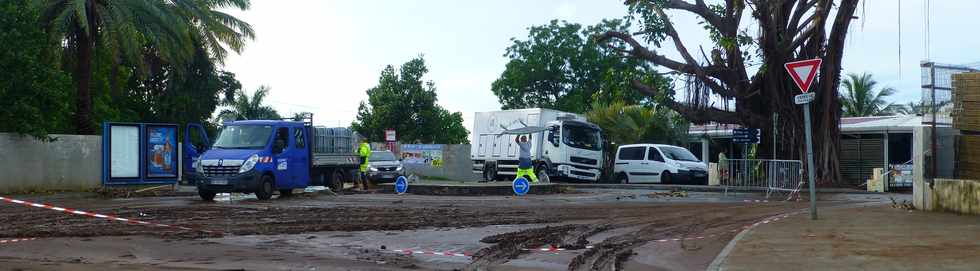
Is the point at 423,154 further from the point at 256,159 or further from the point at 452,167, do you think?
the point at 256,159

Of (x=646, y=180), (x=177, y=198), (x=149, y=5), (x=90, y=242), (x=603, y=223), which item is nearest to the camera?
(x=90, y=242)

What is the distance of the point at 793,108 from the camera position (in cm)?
2836

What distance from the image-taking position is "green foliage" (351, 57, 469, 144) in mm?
52750

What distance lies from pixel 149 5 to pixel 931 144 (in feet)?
73.0

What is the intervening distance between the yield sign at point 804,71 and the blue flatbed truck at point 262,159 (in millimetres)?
12300

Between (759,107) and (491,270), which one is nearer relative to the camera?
(491,270)

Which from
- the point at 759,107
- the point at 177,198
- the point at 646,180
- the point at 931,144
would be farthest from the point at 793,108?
the point at 177,198

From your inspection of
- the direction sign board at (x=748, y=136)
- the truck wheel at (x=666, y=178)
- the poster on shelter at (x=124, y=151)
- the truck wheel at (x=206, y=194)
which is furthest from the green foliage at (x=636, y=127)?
the truck wheel at (x=206, y=194)

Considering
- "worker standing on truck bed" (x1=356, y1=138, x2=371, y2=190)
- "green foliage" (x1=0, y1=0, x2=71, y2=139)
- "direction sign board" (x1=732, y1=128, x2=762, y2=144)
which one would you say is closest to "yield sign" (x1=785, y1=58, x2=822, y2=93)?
"worker standing on truck bed" (x1=356, y1=138, x2=371, y2=190)

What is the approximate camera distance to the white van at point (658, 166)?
1259 inches

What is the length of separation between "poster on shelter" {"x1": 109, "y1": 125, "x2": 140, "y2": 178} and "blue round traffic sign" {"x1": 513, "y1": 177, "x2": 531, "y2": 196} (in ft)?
36.6

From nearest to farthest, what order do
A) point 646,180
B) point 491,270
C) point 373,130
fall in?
point 491,270, point 646,180, point 373,130

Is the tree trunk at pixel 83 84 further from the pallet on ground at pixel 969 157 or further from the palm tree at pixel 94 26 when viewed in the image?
the pallet on ground at pixel 969 157

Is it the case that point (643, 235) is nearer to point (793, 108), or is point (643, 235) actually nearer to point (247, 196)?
point (247, 196)
